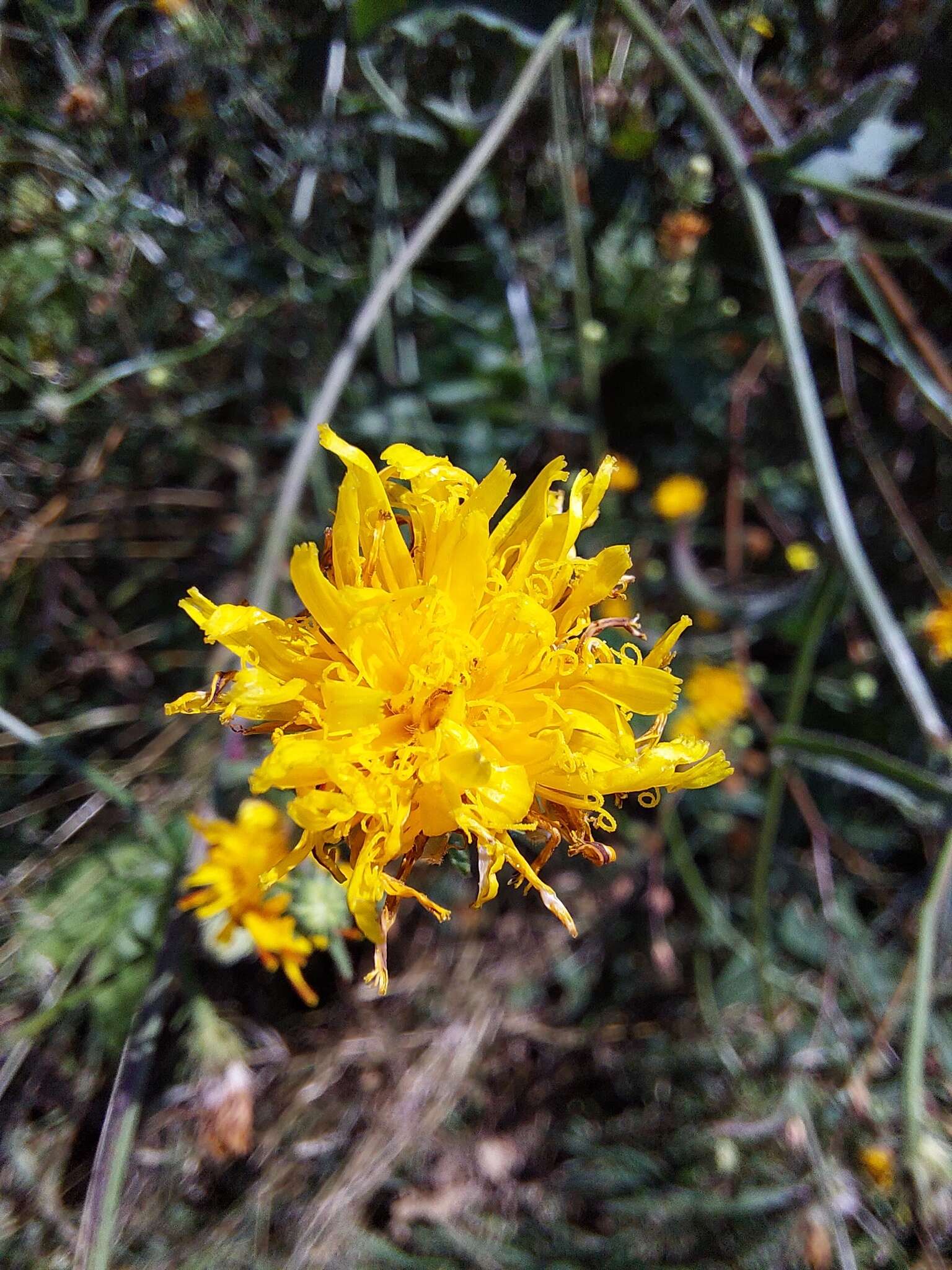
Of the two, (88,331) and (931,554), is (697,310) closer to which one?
(931,554)

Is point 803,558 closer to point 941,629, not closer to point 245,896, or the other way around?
point 941,629

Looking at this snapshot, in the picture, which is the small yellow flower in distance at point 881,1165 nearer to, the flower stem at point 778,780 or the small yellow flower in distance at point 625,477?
the flower stem at point 778,780

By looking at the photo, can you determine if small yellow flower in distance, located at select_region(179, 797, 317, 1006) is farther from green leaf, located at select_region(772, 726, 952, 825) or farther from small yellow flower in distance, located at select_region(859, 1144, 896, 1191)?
small yellow flower in distance, located at select_region(859, 1144, 896, 1191)

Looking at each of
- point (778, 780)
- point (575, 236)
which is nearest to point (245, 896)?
point (778, 780)

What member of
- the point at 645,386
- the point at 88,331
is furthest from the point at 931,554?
the point at 88,331

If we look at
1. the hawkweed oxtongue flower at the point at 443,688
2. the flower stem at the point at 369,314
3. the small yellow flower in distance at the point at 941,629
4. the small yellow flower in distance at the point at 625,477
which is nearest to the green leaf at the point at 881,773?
the small yellow flower in distance at the point at 941,629

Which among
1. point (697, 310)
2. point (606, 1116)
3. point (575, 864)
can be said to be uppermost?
point (697, 310)

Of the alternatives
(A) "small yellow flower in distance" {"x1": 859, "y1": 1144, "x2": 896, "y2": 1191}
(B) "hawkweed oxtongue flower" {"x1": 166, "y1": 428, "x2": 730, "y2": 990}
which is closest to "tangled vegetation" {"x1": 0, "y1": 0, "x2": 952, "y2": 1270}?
(A) "small yellow flower in distance" {"x1": 859, "y1": 1144, "x2": 896, "y2": 1191}
